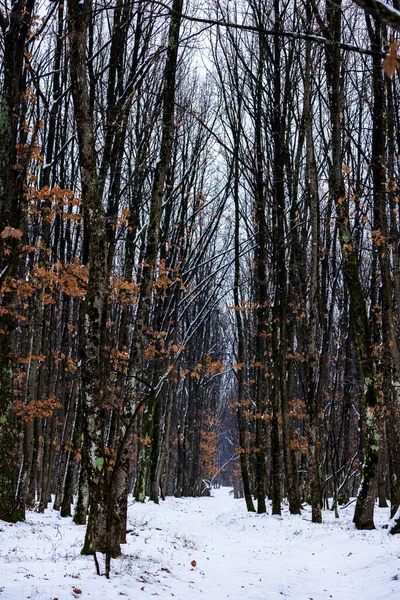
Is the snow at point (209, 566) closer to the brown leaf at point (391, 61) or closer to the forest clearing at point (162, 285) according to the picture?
the forest clearing at point (162, 285)

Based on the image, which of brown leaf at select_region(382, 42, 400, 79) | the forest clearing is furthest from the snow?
brown leaf at select_region(382, 42, 400, 79)

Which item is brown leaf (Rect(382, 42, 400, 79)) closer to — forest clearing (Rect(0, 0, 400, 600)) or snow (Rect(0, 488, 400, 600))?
forest clearing (Rect(0, 0, 400, 600))

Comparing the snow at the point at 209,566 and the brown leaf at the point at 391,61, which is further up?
→ the brown leaf at the point at 391,61

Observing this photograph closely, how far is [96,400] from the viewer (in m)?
6.16

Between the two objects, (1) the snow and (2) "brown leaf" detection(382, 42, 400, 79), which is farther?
(1) the snow

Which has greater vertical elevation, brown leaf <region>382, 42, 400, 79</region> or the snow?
brown leaf <region>382, 42, 400, 79</region>

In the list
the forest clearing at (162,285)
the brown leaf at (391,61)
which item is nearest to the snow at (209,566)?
the forest clearing at (162,285)

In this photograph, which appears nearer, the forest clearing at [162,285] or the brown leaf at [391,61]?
the brown leaf at [391,61]

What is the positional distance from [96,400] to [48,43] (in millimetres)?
12874

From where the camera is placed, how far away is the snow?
541 centimetres

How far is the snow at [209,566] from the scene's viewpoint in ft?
17.7

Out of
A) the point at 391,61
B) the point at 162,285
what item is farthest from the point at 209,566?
the point at 391,61

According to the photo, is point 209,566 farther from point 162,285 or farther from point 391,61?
point 391,61

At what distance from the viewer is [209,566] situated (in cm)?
838
